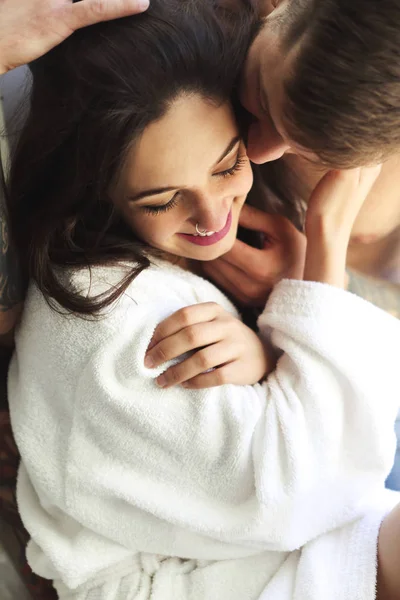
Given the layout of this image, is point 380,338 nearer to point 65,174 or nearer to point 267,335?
point 267,335

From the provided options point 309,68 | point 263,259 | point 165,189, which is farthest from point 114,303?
point 309,68

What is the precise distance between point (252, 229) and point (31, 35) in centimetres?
51

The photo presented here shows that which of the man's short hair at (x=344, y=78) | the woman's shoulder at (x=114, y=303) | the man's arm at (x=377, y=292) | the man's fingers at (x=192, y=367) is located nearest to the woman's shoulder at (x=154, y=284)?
the woman's shoulder at (x=114, y=303)

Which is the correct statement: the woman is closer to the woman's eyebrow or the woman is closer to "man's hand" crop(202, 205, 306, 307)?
the woman's eyebrow

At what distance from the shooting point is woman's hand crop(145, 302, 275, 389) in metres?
0.91

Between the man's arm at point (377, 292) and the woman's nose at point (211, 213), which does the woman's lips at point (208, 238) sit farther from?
the man's arm at point (377, 292)

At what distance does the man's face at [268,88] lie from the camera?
0.74 meters

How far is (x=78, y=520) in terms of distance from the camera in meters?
0.95

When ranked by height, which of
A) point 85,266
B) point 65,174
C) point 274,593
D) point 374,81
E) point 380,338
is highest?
point 374,81

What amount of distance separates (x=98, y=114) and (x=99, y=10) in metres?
0.12

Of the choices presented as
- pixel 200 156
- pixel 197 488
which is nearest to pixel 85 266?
pixel 200 156

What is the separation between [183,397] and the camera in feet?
3.03

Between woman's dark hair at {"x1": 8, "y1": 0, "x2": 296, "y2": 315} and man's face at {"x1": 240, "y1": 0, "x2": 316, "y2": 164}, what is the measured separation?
3 centimetres

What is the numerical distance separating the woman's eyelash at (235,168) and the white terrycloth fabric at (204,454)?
20cm
